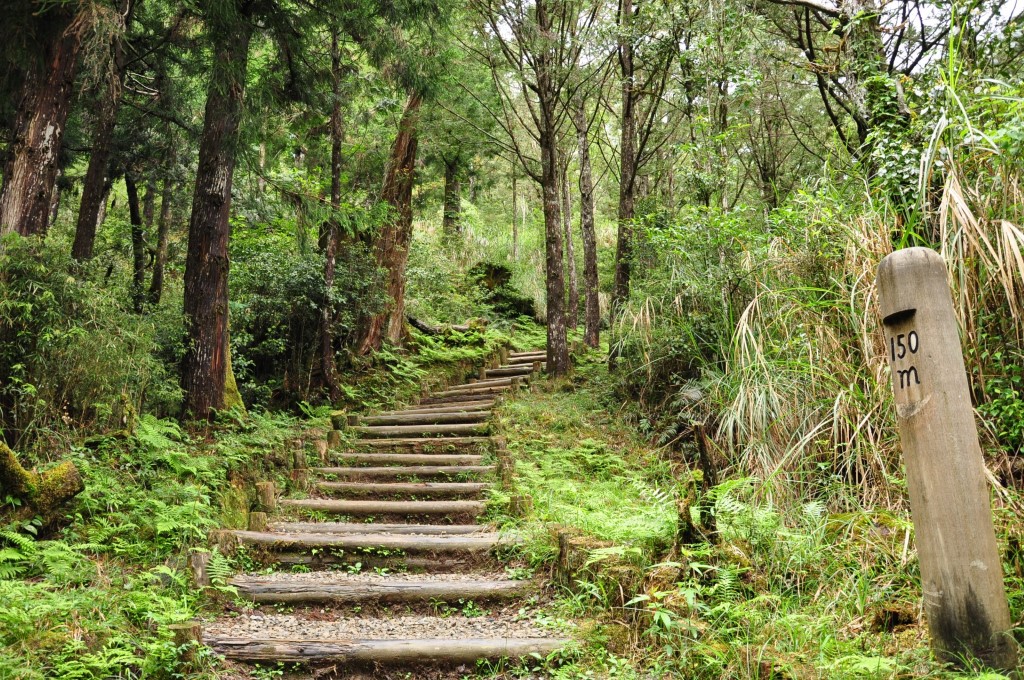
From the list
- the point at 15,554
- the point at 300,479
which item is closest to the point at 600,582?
the point at 15,554

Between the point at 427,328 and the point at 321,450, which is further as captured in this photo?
Answer: the point at 427,328

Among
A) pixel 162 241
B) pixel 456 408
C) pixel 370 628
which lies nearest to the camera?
pixel 370 628

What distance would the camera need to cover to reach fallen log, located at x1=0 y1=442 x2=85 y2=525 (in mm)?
4562

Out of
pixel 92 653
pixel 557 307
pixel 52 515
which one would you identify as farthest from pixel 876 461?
pixel 557 307

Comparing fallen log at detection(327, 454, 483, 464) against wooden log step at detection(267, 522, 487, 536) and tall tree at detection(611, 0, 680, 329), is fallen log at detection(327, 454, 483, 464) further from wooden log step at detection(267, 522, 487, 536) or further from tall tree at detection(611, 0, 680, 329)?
tall tree at detection(611, 0, 680, 329)

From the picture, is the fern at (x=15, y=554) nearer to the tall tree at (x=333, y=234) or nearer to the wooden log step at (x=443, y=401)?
the tall tree at (x=333, y=234)

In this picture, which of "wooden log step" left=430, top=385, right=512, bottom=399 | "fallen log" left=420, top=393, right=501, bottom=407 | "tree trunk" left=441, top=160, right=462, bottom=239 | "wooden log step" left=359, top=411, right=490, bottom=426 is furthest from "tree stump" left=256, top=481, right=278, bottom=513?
"tree trunk" left=441, top=160, right=462, bottom=239

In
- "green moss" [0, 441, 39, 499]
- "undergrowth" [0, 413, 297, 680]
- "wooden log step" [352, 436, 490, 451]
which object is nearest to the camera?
"undergrowth" [0, 413, 297, 680]

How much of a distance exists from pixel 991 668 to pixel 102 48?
8.10m

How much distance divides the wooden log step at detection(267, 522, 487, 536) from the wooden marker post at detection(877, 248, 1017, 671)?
4.17 m

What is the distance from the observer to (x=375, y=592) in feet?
16.0

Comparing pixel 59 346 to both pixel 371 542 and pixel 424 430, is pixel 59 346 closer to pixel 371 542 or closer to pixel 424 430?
pixel 371 542

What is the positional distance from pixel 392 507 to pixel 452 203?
13.8 meters

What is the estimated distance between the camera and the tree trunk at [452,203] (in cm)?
1859
